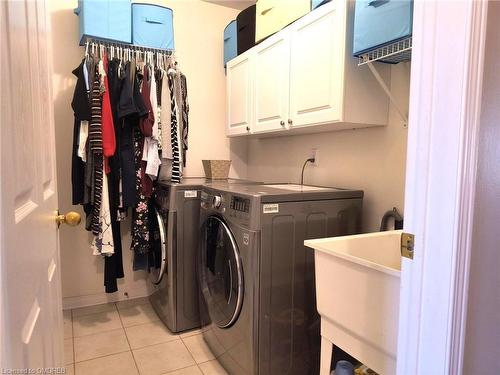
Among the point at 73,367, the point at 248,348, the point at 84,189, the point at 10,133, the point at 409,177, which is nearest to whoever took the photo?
the point at 10,133

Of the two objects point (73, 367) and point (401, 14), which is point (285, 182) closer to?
point (401, 14)

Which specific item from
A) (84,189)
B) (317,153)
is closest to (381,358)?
(317,153)

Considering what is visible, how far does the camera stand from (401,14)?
4.27 feet

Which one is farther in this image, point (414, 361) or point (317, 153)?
point (317, 153)

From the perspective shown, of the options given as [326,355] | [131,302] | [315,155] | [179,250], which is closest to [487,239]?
[326,355]

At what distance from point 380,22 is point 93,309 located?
266 centimetres

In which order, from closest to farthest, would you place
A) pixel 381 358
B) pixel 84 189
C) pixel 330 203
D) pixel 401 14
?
pixel 381 358 → pixel 401 14 → pixel 330 203 → pixel 84 189

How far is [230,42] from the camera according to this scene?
2.69m

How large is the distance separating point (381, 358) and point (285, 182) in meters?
1.63

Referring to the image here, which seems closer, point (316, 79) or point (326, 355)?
point (326, 355)

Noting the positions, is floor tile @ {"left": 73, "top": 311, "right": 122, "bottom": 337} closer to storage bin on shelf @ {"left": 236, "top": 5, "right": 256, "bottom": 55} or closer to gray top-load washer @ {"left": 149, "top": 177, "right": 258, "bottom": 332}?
gray top-load washer @ {"left": 149, "top": 177, "right": 258, "bottom": 332}

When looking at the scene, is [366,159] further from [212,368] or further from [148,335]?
[148,335]

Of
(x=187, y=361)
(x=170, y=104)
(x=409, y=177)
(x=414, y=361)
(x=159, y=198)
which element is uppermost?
(x=170, y=104)

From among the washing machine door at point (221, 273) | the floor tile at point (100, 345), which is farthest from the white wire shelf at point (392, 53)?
the floor tile at point (100, 345)
